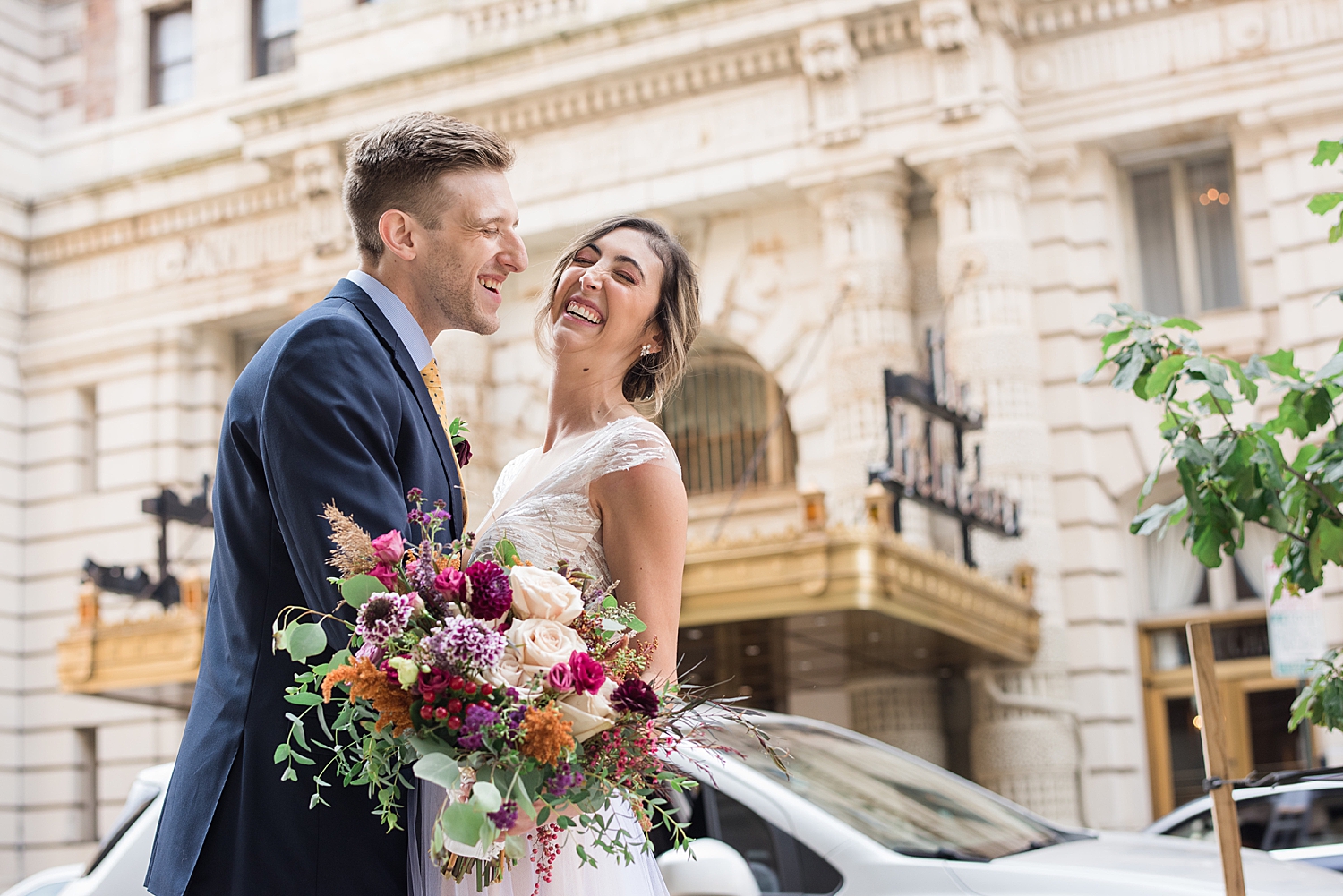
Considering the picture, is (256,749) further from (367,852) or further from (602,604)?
(602,604)

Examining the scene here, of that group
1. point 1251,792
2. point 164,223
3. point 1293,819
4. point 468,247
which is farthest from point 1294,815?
point 164,223

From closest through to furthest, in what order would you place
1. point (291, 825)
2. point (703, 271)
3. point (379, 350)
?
point (291, 825), point (379, 350), point (703, 271)

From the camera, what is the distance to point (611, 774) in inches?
102

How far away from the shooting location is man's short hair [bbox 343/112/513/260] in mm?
3080

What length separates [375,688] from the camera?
2.47 m

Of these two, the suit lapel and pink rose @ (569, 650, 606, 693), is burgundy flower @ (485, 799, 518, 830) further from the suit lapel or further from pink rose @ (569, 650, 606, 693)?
the suit lapel

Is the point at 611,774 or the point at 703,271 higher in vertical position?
the point at 703,271

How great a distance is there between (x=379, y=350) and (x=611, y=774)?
977 mm

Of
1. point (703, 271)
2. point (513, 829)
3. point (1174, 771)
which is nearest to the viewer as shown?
point (513, 829)

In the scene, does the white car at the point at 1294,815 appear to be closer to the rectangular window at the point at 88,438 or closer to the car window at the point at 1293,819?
the car window at the point at 1293,819

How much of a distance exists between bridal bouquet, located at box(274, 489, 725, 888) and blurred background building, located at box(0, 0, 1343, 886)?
32.5 feet

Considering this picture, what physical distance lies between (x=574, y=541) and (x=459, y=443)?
47 centimetres

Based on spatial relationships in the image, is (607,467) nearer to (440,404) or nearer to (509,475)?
(440,404)

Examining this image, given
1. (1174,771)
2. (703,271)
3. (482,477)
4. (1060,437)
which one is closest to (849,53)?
(703,271)
